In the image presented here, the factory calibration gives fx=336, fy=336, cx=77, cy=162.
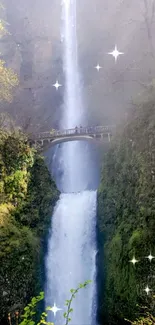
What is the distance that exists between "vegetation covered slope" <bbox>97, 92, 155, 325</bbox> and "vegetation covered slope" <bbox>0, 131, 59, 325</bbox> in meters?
3.37

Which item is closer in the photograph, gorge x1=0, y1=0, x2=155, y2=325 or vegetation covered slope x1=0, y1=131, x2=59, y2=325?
gorge x1=0, y1=0, x2=155, y2=325

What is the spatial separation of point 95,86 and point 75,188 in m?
13.8

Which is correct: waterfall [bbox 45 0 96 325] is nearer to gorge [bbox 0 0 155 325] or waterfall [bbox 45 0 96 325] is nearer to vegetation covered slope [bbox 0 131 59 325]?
gorge [bbox 0 0 155 325]

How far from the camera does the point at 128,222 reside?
15.3 m

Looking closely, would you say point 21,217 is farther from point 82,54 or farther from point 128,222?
point 82,54

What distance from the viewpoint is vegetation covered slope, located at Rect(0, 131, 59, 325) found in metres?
14.8

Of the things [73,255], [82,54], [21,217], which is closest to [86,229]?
[73,255]

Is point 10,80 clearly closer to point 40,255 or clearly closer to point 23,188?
point 23,188

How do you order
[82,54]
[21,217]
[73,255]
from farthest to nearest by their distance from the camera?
[82,54] → [73,255] → [21,217]

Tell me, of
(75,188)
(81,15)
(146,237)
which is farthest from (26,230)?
(81,15)

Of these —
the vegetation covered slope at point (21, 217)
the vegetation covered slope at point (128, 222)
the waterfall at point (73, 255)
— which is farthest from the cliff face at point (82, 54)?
the vegetation covered slope at point (128, 222)

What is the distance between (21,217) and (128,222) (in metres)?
5.59

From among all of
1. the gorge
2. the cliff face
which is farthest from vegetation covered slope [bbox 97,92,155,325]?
the cliff face

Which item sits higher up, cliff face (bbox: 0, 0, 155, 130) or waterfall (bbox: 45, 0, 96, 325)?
cliff face (bbox: 0, 0, 155, 130)
